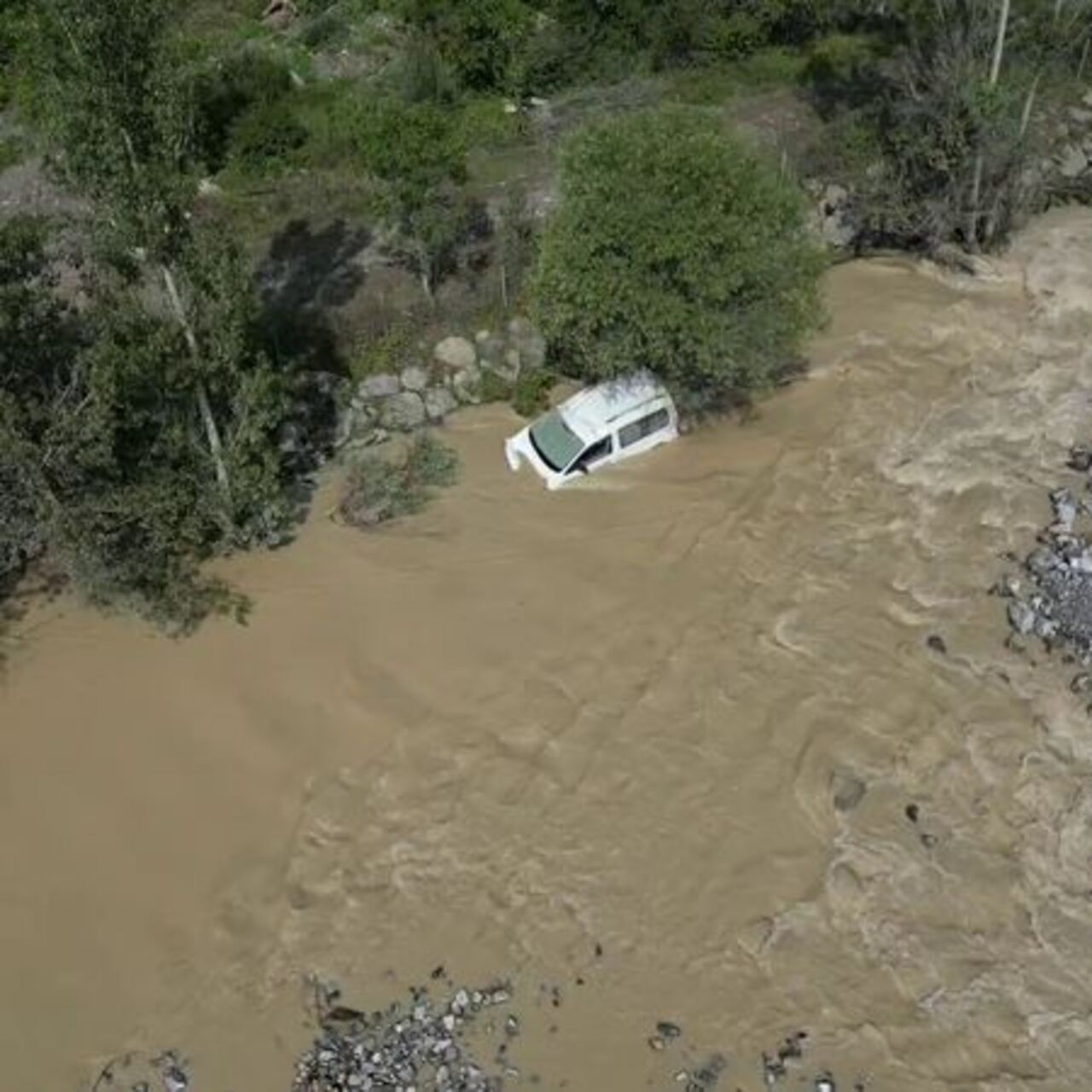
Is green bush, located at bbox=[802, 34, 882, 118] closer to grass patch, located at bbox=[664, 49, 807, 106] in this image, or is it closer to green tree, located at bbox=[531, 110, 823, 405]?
grass patch, located at bbox=[664, 49, 807, 106]

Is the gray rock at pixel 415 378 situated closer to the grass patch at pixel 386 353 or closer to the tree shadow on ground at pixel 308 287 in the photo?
the grass patch at pixel 386 353

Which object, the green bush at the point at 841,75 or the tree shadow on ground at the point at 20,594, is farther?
the green bush at the point at 841,75

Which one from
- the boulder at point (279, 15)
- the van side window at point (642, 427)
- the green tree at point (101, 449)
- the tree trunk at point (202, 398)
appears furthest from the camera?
the boulder at point (279, 15)

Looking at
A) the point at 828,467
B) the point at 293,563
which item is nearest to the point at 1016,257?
the point at 828,467

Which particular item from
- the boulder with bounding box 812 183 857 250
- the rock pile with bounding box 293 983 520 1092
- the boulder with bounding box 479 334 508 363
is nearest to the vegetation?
the boulder with bounding box 812 183 857 250

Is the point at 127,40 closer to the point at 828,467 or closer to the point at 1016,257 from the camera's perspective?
the point at 828,467

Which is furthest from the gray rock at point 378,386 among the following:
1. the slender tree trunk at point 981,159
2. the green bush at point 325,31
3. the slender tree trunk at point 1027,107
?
the green bush at point 325,31
